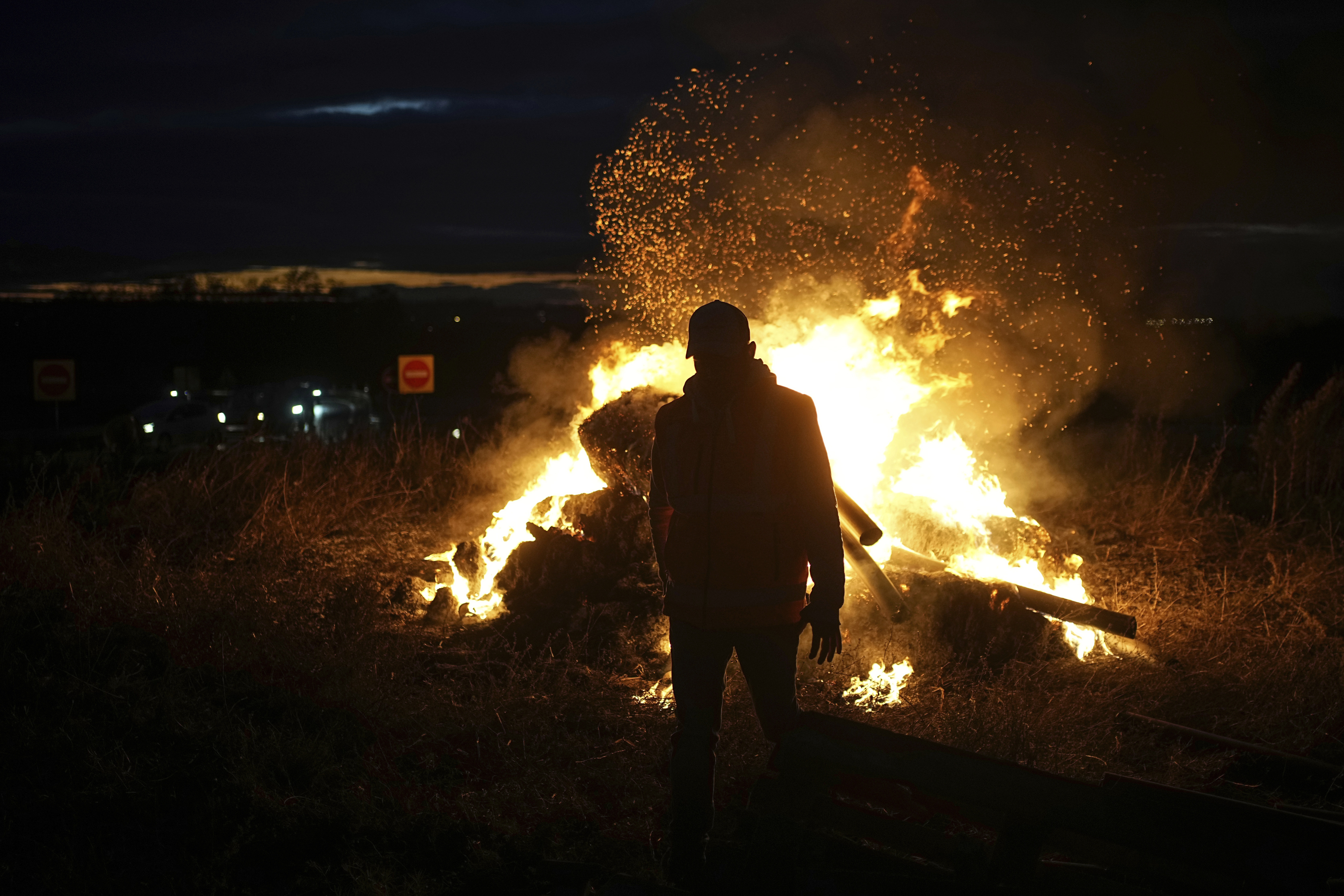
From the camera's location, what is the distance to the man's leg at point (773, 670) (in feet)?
10.8

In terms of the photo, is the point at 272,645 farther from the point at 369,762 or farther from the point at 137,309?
the point at 137,309

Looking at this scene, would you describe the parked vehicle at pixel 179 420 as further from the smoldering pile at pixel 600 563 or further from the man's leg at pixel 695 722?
the man's leg at pixel 695 722

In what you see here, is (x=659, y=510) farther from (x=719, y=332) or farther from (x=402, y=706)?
(x=402, y=706)

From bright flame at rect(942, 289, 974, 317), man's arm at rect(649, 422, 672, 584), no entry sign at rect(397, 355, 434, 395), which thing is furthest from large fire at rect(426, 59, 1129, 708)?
no entry sign at rect(397, 355, 434, 395)

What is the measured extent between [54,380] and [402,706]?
15821mm

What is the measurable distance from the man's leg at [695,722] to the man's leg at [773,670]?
0.26ft

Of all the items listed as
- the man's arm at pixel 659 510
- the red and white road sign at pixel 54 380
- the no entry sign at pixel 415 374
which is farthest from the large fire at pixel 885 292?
the red and white road sign at pixel 54 380

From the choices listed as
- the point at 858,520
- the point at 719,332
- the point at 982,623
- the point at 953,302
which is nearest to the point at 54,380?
the point at 953,302

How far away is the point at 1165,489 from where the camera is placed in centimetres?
916

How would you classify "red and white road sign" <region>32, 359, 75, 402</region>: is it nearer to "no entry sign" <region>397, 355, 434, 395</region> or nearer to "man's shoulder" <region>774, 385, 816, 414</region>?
"no entry sign" <region>397, 355, 434, 395</region>

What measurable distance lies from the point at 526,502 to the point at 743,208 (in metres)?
3.43

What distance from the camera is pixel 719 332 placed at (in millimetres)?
3285

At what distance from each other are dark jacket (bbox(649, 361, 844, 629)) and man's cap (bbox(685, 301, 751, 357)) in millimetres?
121

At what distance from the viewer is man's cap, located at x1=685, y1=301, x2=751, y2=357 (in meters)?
3.28
